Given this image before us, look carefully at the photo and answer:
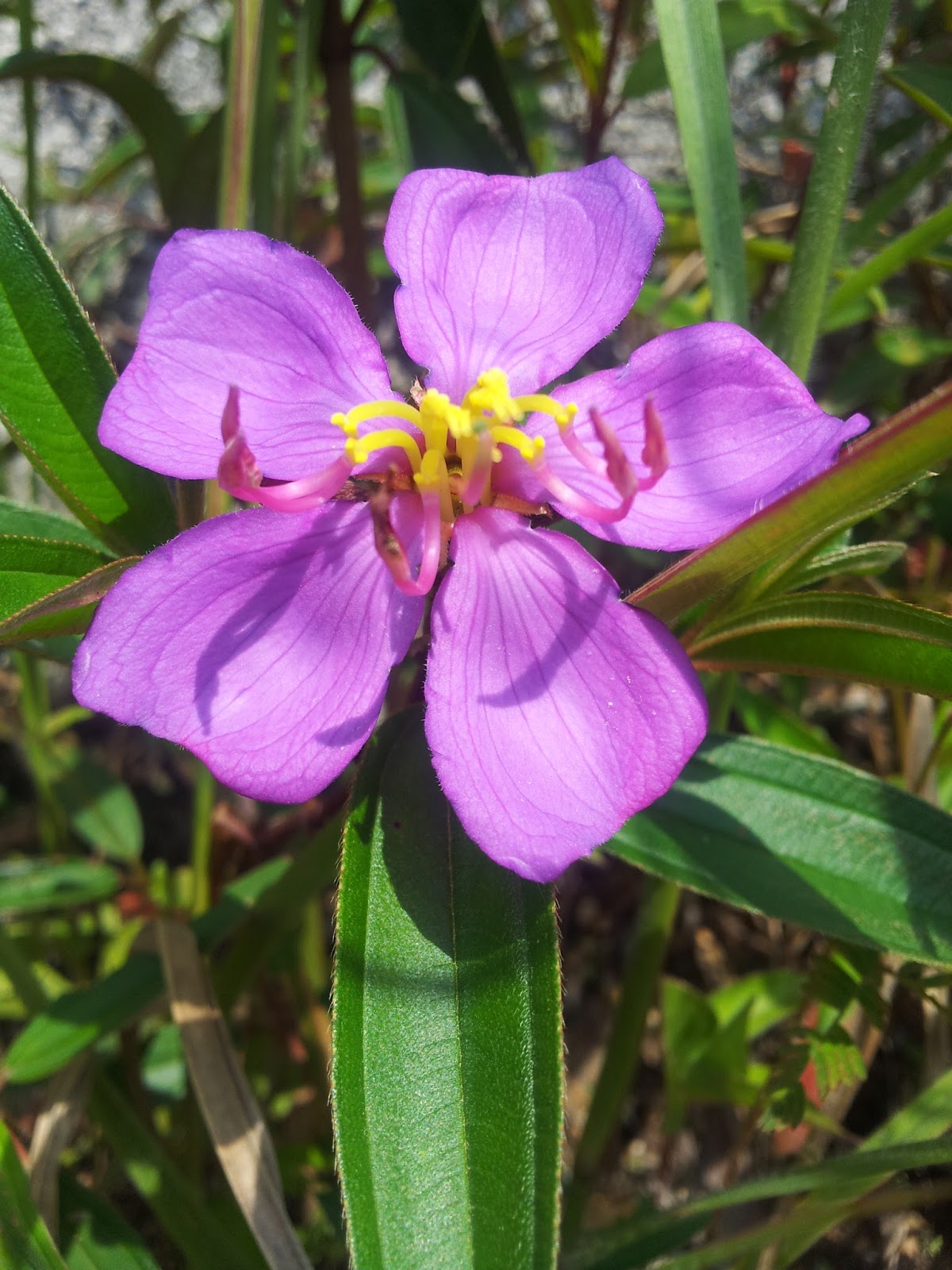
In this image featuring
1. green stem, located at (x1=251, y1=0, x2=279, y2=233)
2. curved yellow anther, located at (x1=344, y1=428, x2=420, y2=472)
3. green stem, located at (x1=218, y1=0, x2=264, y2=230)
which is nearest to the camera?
curved yellow anther, located at (x1=344, y1=428, x2=420, y2=472)

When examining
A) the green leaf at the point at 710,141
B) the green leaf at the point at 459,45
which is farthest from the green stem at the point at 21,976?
the green leaf at the point at 459,45

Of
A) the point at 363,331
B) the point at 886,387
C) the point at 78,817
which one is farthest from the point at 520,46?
the point at 78,817

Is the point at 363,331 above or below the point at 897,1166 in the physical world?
above

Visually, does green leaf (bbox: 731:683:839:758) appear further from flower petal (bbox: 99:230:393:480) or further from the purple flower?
flower petal (bbox: 99:230:393:480)

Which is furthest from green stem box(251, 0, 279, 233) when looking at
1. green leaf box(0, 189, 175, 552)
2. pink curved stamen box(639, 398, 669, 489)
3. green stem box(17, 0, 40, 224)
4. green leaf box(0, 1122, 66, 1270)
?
green leaf box(0, 1122, 66, 1270)

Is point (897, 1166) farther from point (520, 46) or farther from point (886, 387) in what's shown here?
point (520, 46)

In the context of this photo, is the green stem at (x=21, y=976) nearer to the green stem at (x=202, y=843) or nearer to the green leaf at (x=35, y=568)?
the green stem at (x=202, y=843)

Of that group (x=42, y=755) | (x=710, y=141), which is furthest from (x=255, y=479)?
(x=42, y=755)
